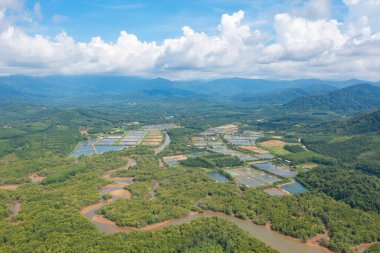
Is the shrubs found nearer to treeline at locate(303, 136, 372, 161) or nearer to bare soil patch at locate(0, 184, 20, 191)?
treeline at locate(303, 136, 372, 161)

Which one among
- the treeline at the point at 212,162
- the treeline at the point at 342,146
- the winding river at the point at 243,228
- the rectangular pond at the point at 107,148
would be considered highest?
the treeline at the point at 342,146

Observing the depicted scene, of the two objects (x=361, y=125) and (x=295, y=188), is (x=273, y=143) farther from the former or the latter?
(x=295, y=188)

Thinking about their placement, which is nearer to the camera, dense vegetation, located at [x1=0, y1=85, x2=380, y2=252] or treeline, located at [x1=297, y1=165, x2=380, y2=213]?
dense vegetation, located at [x1=0, y1=85, x2=380, y2=252]

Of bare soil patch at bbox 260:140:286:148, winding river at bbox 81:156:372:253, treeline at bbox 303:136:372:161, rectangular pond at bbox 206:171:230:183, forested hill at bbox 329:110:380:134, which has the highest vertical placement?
forested hill at bbox 329:110:380:134

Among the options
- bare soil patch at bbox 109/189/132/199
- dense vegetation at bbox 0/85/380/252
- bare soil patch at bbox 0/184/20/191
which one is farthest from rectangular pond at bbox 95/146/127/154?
bare soil patch at bbox 109/189/132/199

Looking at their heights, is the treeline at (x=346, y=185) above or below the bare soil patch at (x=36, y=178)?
above

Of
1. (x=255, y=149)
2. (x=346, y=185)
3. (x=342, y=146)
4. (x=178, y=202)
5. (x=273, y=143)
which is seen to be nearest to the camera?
(x=178, y=202)

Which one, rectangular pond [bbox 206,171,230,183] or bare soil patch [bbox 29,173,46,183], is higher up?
rectangular pond [bbox 206,171,230,183]

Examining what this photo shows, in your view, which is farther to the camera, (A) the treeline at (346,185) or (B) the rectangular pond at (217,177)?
(B) the rectangular pond at (217,177)

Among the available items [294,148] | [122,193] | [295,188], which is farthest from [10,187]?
[294,148]

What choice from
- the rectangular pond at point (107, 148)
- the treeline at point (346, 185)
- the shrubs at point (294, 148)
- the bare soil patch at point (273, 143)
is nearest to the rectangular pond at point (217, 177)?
the treeline at point (346, 185)

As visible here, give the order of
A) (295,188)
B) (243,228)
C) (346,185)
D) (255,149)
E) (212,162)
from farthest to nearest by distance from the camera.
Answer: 1. (255,149)
2. (212,162)
3. (295,188)
4. (346,185)
5. (243,228)

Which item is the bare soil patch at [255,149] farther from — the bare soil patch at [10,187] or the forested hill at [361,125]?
the bare soil patch at [10,187]

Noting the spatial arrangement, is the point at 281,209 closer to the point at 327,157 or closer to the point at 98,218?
the point at 98,218
